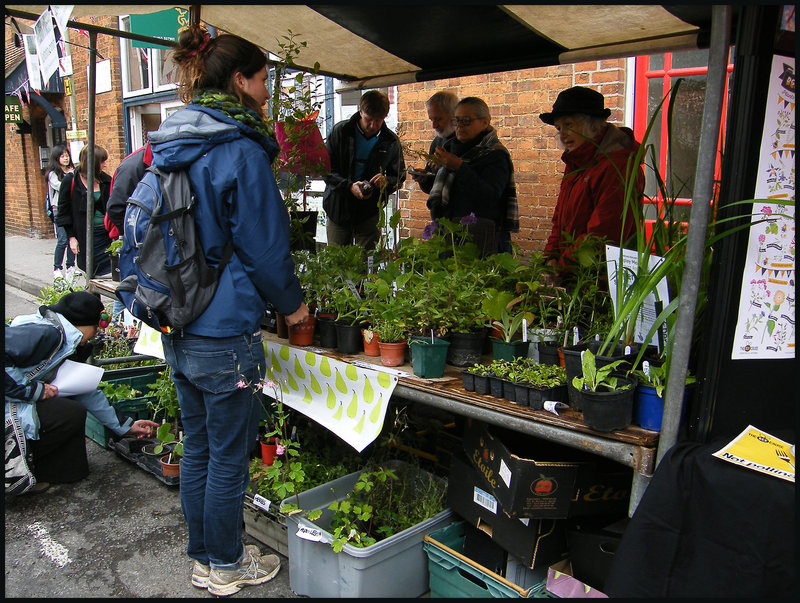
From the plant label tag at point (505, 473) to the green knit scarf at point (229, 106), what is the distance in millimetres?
1470

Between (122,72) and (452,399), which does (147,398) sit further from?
(122,72)

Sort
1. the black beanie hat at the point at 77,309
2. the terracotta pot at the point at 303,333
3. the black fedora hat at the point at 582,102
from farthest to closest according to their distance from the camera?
the black beanie hat at the point at 77,309 → the black fedora hat at the point at 582,102 → the terracotta pot at the point at 303,333

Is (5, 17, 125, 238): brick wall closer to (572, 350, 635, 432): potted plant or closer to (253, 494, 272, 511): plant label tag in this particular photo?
(253, 494, 272, 511): plant label tag

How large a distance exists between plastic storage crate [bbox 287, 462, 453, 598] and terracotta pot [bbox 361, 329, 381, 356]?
0.61 metres

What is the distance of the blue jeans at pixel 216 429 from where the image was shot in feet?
7.77

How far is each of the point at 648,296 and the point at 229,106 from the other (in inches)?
62.9

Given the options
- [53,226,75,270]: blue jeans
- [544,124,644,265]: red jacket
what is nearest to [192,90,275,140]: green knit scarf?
[544,124,644,265]: red jacket

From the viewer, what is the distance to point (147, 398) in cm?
421

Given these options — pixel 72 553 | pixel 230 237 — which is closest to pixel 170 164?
pixel 230 237

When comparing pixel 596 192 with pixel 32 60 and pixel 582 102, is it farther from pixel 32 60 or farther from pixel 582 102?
pixel 32 60

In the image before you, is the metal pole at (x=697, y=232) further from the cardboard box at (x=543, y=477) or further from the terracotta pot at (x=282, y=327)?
the terracotta pot at (x=282, y=327)

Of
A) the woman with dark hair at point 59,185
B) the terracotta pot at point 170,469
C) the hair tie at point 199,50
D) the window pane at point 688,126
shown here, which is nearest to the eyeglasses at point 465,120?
the window pane at point 688,126

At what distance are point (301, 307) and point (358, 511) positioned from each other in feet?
2.72

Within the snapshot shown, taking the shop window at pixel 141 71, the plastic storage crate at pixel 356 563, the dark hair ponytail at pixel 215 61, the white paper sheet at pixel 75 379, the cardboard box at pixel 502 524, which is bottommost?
the plastic storage crate at pixel 356 563
